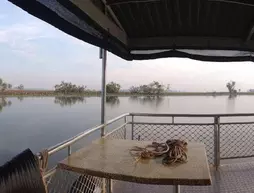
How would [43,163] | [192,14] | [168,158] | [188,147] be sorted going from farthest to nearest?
1. [192,14]
2. [188,147]
3. [168,158]
4. [43,163]

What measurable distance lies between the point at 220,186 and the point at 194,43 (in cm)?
155

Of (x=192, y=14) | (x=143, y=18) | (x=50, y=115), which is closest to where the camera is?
(x=192, y=14)

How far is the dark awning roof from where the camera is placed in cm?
156

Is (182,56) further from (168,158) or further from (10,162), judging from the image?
(10,162)

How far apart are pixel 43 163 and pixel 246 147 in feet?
12.0

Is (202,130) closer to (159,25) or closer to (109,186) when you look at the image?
(159,25)

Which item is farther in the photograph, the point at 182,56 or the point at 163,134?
the point at 163,134

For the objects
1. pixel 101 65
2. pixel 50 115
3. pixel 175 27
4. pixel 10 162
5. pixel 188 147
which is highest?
pixel 175 27

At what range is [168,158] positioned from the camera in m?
1.76

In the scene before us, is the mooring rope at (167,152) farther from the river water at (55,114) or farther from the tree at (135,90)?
the tree at (135,90)

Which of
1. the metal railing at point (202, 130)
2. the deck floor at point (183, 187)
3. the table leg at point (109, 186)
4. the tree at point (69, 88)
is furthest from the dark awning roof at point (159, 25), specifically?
the tree at point (69, 88)

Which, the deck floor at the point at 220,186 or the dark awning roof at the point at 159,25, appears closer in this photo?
the dark awning roof at the point at 159,25

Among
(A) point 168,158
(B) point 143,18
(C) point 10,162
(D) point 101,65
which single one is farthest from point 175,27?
(C) point 10,162

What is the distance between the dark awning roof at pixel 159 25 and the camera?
156 cm
